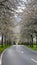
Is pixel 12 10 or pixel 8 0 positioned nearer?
pixel 8 0

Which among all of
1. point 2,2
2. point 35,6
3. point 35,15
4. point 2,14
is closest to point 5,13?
point 2,14

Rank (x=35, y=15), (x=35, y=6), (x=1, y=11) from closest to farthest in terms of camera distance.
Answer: (x=1, y=11), (x=35, y=6), (x=35, y=15)

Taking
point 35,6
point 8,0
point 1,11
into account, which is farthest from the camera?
point 35,6

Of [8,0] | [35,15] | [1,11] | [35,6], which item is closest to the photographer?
[8,0]

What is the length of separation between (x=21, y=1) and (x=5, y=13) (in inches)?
79.9

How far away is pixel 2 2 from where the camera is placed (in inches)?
693

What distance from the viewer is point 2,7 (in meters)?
18.4

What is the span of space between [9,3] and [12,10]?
169 centimetres

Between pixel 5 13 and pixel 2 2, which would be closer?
pixel 2 2

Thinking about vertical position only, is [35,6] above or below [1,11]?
above

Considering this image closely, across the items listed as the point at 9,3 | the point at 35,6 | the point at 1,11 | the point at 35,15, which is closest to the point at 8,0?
the point at 9,3

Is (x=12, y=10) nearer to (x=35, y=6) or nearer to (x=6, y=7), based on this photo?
(x=6, y=7)

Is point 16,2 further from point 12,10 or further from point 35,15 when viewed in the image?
point 35,15

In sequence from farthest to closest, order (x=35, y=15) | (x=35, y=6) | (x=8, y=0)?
(x=35, y=15)
(x=35, y=6)
(x=8, y=0)
